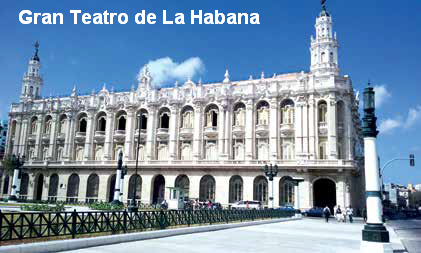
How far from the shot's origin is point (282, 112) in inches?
1917

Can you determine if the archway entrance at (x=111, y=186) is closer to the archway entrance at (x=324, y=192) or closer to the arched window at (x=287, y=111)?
the arched window at (x=287, y=111)

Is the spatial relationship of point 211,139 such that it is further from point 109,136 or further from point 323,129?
point 109,136

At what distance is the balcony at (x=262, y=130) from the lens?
48334 millimetres

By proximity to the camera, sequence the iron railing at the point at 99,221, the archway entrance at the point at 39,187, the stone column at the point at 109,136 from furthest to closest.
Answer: the archway entrance at the point at 39,187, the stone column at the point at 109,136, the iron railing at the point at 99,221

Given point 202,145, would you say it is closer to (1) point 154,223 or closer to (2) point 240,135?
(2) point 240,135

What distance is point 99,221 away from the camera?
1521 cm

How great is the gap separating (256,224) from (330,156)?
20988 mm

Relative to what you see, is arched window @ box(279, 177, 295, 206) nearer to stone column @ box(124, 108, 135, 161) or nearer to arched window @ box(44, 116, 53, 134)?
stone column @ box(124, 108, 135, 161)

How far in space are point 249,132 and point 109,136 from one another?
Answer: 21579 millimetres

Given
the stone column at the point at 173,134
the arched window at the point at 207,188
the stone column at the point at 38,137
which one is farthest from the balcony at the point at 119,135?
the stone column at the point at 38,137

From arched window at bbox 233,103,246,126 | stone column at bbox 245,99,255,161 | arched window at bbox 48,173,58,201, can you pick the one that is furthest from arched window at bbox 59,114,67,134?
stone column at bbox 245,99,255,161

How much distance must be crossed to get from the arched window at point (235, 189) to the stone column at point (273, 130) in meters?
5.15

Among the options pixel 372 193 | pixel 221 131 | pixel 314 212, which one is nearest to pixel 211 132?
pixel 221 131

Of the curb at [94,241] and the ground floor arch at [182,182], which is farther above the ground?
the ground floor arch at [182,182]
